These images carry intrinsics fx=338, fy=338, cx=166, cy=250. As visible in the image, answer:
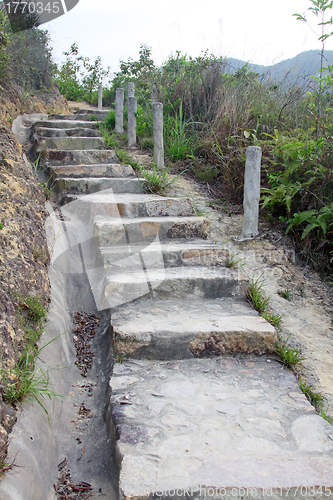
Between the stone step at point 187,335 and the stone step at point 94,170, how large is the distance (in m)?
2.30

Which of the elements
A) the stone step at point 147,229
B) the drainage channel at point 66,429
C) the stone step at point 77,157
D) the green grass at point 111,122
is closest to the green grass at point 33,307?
the drainage channel at point 66,429

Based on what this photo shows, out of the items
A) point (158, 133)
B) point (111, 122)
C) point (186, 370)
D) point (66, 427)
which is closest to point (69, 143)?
point (158, 133)

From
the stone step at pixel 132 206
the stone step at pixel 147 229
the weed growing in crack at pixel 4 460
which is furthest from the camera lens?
the stone step at pixel 132 206

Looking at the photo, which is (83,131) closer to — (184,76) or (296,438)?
(184,76)

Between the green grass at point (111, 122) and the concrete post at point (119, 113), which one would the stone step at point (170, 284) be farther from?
the green grass at point (111, 122)

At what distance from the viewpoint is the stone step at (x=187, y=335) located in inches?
74.6

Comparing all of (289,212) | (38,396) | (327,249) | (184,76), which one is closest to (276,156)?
(289,212)

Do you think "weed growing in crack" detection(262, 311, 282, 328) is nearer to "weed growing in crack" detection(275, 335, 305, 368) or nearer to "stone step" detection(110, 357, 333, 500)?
"weed growing in crack" detection(275, 335, 305, 368)

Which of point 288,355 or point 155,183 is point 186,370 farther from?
point 155,183

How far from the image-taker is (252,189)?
123 inches

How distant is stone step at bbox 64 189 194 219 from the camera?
3.08m

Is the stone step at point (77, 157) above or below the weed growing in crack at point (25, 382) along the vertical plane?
above

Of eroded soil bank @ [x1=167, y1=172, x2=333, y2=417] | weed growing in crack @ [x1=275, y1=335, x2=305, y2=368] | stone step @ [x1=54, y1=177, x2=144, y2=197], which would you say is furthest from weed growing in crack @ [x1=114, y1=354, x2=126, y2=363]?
stone step @ [x1=54, y1=177, x2=144, y2=197]

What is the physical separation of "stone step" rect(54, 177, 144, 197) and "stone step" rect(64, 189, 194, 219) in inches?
5.1
